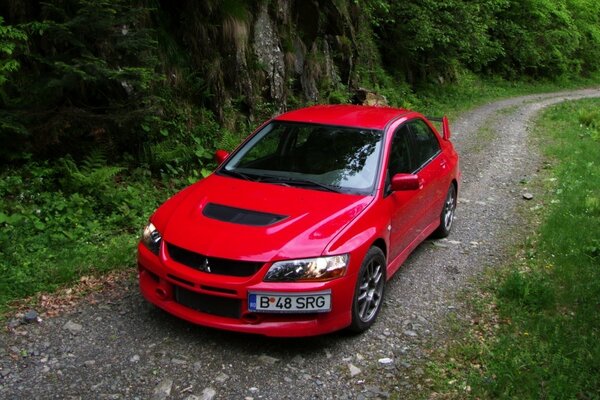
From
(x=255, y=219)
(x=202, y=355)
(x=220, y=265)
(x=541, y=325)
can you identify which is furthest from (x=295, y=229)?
(x=541, y=325)

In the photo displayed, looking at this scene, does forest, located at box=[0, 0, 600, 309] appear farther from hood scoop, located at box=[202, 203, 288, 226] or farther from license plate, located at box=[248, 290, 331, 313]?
license plate, located at box=[248, 290, 331, 313]

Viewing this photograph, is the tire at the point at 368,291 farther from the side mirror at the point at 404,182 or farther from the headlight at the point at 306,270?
the side mirror at the point at 404,182

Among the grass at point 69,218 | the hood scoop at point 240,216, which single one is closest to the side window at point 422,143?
the hood scoop at point 240,216

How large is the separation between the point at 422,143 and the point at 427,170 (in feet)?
1.24

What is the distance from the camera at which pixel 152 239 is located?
4602 millimetres

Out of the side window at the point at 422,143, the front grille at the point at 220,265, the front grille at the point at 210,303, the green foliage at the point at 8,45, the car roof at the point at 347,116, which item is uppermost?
the green foliage at the point at 8,45

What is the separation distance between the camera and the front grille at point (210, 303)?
4.09 m

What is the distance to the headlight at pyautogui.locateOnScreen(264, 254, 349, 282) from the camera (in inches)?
159

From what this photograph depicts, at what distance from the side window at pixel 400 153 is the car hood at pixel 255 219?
707mm

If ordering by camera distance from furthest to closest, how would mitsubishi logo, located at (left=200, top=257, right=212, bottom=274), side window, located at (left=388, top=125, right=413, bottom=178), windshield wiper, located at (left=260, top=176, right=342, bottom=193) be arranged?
side window, located at (left=388, top=125, right=413, bottom=178) < windshield wiper, located at (left=260, top=176, right=342, bottom=193) < mitsubishi logo, located at (left=200, top=257, right=212, bottom=274)

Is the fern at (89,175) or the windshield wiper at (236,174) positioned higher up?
the windshield wiper at (236,174)

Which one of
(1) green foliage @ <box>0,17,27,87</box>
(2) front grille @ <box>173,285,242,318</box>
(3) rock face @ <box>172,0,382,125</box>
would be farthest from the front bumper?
(3) rock face @ <box>172,0,382,125</box>

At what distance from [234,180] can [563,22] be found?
32.7m

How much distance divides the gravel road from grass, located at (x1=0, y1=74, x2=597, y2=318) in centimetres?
53
